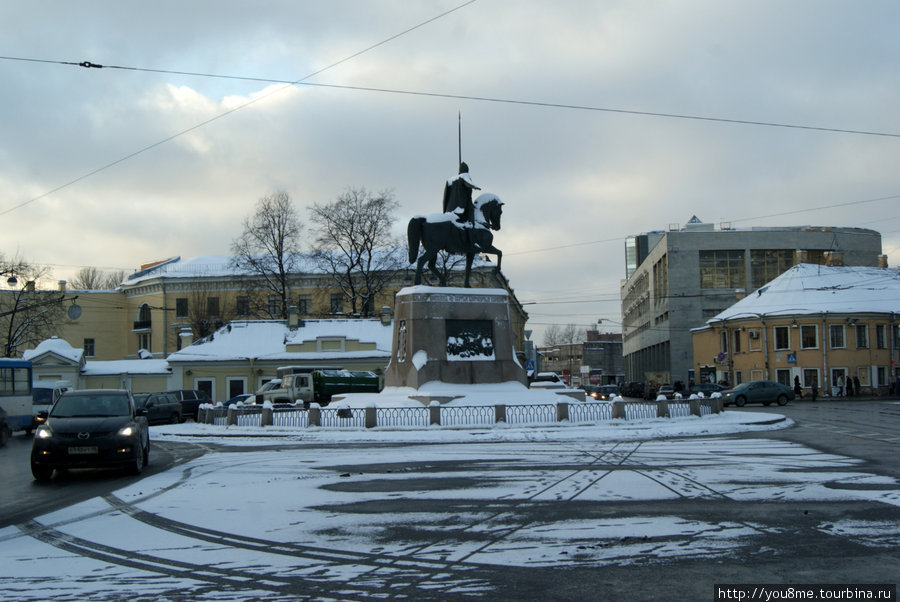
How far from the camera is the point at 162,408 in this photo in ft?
114

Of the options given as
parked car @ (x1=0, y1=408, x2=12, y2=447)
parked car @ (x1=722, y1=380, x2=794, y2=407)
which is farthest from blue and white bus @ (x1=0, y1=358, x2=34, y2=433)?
parked car @ (x1=722, y1=380, x2=794, y2=407)

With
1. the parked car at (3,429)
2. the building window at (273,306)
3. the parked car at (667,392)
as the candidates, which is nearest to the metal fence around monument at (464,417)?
the parked car at (3,429)

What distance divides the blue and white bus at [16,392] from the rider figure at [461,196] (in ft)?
57.9

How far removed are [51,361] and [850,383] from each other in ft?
171

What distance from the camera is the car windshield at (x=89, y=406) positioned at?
14.5 meters

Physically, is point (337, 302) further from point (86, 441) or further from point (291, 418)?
point (86, 441)

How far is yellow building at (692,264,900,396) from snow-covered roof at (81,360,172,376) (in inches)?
1595

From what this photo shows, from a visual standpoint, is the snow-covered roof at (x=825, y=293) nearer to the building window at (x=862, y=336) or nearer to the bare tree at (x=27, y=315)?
the building window at (x=862, y=336)

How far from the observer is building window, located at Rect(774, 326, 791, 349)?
2205 inches

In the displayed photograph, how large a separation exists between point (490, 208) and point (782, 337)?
36.2 m

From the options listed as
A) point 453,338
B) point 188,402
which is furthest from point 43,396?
point 453,338

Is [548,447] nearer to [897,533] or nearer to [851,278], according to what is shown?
[897,533]

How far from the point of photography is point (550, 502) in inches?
404

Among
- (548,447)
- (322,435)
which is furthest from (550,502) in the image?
(322,435)
